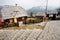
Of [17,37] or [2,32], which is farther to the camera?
[2,32]

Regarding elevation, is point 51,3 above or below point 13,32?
above

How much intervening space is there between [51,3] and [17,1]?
73cm

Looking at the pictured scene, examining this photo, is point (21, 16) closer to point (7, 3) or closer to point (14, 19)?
point (14, 19)

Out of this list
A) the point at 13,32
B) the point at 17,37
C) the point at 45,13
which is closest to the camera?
the point at 17,37

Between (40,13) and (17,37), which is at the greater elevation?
(40,13)

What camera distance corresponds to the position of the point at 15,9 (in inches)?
136

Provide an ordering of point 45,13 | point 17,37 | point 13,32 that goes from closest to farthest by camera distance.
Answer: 1. point 17,37
2. point 13,32
3. point 45,13

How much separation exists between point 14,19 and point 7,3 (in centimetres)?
38

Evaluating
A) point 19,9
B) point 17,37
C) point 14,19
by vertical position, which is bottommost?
point 17,37

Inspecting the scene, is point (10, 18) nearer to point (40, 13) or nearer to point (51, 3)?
point (40, 13)

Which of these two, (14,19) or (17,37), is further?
(14,19)

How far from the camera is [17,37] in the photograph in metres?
2.92

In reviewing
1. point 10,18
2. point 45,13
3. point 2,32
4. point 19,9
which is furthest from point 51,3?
point 2,32

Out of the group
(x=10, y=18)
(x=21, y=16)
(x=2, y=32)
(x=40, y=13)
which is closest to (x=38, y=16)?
(x=40, y=13)
